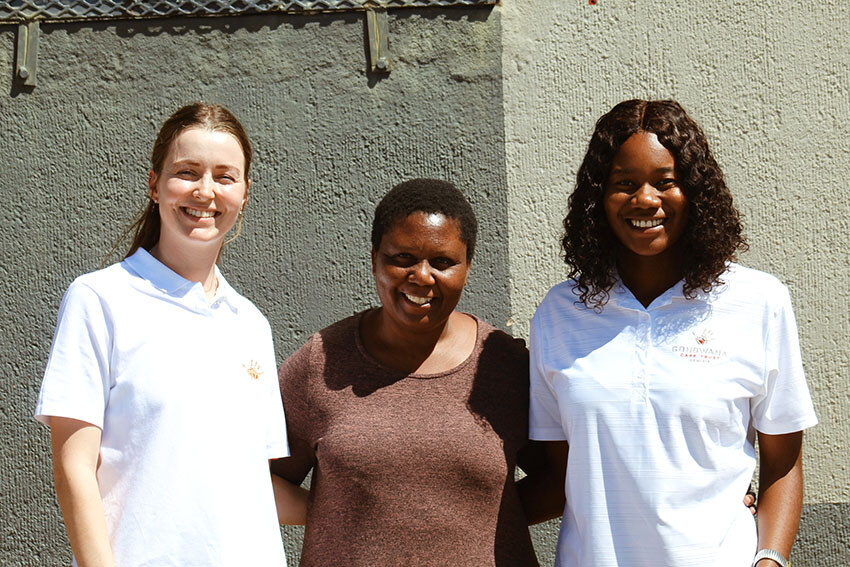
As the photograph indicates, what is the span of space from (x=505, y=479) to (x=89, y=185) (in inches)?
98.2

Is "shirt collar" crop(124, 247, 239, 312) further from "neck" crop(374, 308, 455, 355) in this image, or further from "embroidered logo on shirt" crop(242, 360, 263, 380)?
"neck" crop(374, 308, 455, 355)

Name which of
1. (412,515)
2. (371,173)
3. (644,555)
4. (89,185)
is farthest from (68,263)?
(644,555)

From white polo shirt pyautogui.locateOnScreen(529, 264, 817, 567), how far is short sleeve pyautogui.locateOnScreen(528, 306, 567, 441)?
0.19ft

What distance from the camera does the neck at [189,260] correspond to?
2326 millimetres

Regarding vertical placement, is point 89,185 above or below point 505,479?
above

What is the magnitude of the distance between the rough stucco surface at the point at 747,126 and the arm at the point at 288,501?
1586 mm

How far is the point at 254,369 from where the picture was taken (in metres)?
2.36

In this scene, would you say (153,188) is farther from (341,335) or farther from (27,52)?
(27,52)

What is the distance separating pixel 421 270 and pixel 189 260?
0.62m

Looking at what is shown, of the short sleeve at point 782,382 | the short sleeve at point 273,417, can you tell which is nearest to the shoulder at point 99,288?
the short sleeve at point 273,417

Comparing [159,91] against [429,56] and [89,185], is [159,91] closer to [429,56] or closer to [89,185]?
[89,185]

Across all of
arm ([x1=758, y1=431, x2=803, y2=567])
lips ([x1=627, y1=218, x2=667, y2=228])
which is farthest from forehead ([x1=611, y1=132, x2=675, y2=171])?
arm ([x1=758, y1=431, x2=803, y2=567])

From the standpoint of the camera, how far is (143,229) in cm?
240

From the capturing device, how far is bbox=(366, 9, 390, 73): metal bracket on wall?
3977 mm
